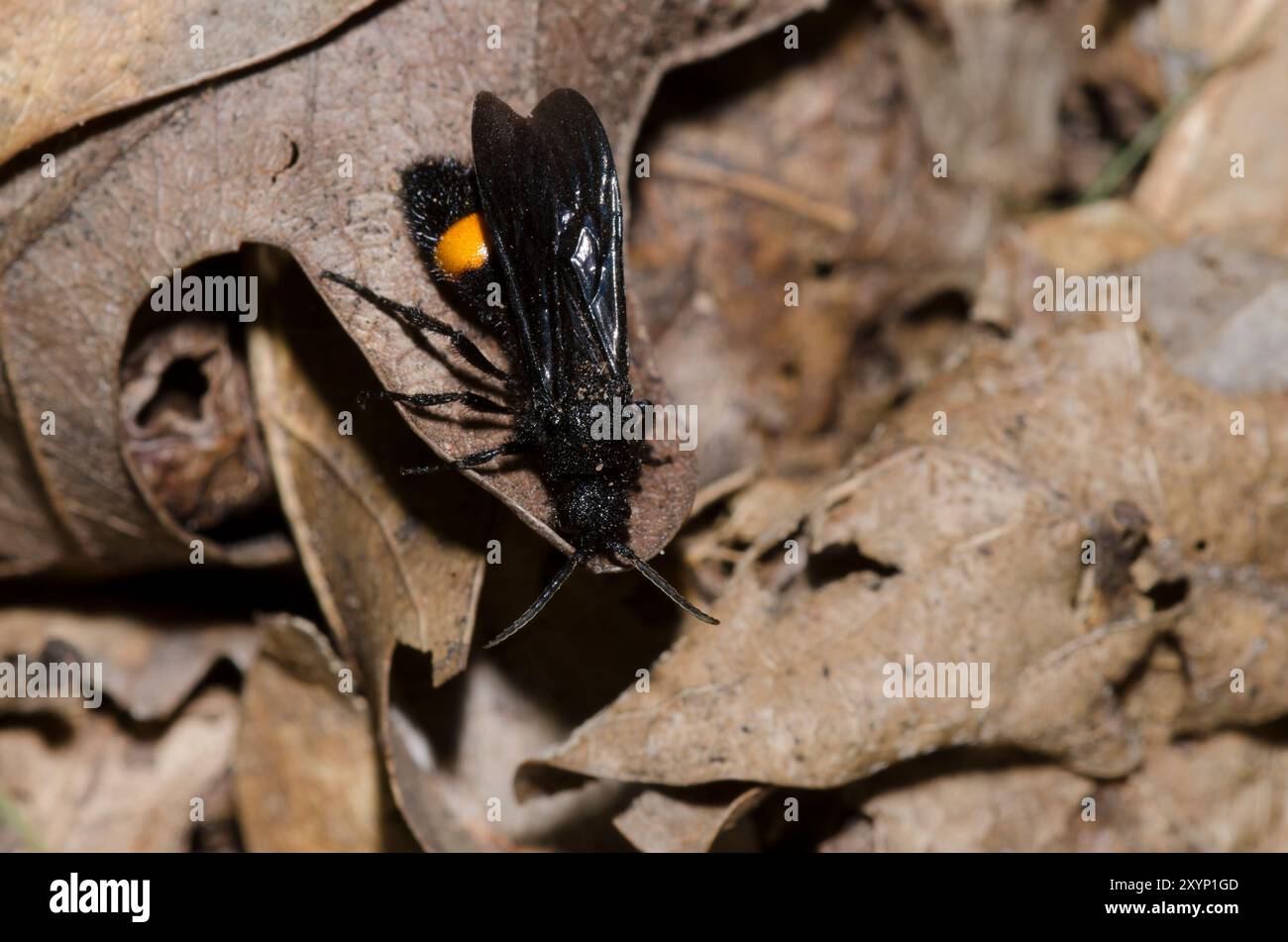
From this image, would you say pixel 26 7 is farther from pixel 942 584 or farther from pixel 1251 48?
pixel 1251 48

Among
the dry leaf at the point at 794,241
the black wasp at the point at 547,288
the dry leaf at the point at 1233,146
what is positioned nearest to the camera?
the black wasp at the point at 547,288

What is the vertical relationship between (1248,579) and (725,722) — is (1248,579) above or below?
above

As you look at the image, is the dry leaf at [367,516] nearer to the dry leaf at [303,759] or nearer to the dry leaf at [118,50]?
the dry leaf at [303,759]

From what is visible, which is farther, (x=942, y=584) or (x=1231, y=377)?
(x=1231, y=377)

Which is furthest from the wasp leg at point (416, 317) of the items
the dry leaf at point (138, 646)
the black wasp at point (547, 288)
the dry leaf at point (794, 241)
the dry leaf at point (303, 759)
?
the dry leaf at point (138, 646)

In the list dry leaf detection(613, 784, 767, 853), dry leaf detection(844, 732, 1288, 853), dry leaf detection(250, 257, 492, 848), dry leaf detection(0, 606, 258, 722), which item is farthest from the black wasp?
dry leaf detection(0, 606, 258, 722)

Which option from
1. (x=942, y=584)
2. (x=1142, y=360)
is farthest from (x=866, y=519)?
(x=1142, y=360)

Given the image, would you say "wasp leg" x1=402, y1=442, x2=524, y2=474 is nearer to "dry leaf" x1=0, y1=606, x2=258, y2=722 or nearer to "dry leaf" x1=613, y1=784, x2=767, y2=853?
"dry leaf" x1=613, y1=784, x2=767, y2=853

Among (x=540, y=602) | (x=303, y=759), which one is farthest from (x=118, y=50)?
(x=303, y=759)
